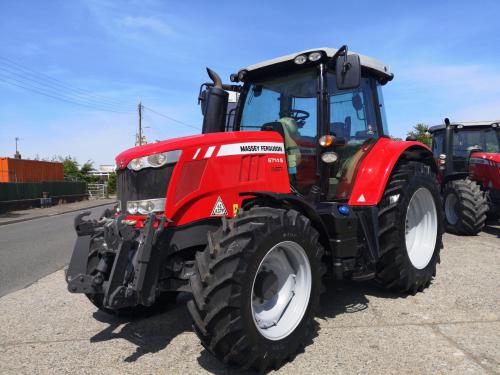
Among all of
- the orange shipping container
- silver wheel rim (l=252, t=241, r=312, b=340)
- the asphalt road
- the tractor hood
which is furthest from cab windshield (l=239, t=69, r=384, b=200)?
the orange shipping container

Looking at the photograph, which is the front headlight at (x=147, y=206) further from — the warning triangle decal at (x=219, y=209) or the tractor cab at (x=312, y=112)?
the tractor cab at (x=312, y=112)

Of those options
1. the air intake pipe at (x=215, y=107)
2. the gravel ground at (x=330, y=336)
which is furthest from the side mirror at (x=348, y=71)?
the gravel ground at (x=330, y=336)

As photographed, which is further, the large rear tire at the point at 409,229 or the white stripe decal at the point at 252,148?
the large rear tire at the point at 409,229

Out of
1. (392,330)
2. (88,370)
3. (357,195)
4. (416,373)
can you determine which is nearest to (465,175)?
(357,195)

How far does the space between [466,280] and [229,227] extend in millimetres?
3586

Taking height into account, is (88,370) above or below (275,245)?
below

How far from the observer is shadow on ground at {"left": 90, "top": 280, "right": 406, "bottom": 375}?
11.5 ft

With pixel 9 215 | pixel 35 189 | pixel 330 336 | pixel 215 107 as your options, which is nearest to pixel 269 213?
pixel 330 336

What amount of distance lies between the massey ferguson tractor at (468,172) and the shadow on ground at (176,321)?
4189 mm

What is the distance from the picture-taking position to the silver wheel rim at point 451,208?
868 cm

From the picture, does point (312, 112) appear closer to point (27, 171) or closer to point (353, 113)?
point (353, 113)

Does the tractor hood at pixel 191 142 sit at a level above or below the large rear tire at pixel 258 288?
above

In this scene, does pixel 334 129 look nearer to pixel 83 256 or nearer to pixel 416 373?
pixel 416 373

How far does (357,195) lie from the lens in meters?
4.30
